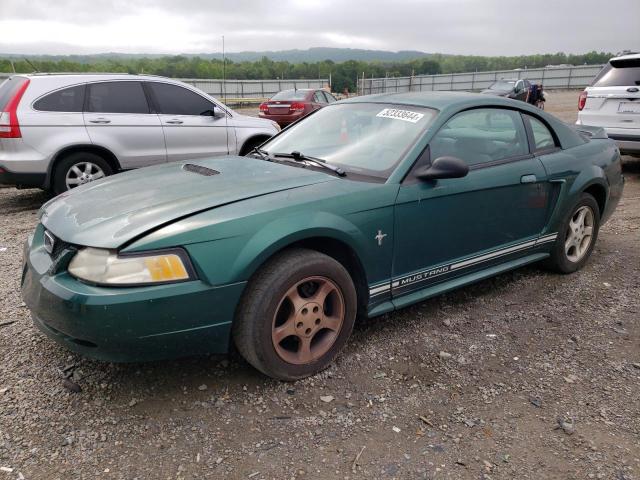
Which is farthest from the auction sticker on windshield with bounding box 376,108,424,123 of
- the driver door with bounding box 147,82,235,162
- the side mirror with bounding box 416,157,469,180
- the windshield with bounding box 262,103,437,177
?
the driver door with bounding box 147,82,235,162

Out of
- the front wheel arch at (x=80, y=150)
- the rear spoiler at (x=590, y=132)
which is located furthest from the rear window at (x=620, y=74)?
the front wheel arch at (x=80, y=150)

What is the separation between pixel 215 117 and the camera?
281 inches

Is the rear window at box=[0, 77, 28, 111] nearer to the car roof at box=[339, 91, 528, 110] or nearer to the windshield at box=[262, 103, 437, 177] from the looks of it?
the windshield at box=[262, 103, 437, 177]

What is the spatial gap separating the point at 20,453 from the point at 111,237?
3.22 feet

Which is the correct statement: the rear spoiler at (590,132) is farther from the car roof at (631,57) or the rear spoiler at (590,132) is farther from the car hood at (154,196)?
the car roof at (631,57)

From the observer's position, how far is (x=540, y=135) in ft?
12.8

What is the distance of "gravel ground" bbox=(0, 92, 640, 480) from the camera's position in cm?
214

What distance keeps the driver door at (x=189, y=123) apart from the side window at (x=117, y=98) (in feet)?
0.60

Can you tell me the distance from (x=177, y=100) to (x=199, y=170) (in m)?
4.16

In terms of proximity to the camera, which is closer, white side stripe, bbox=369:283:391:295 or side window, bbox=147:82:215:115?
white side stripe, bbox=369:283:391:295

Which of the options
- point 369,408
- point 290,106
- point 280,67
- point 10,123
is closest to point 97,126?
point 10,123

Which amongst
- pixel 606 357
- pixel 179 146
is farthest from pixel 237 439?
pixel 179 146

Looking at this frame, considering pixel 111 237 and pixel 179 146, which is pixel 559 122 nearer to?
pixel 111 237

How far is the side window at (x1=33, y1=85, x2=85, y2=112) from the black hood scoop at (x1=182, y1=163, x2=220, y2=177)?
3.50m
